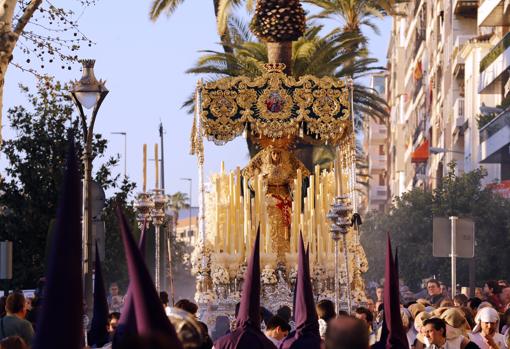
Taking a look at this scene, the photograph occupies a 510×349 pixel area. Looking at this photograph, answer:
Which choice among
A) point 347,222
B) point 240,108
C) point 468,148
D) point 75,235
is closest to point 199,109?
point 240,108

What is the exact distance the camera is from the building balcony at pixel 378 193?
462 ft

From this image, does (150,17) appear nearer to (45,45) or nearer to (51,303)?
(45,45)

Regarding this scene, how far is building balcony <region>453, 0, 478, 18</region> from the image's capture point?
66.5 m

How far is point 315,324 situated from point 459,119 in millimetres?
56446

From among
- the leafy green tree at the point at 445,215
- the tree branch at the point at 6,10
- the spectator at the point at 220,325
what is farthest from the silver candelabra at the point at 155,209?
the leafy green tree at the point at 445,215

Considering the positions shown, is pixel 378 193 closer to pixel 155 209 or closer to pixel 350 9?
pixel 350 9

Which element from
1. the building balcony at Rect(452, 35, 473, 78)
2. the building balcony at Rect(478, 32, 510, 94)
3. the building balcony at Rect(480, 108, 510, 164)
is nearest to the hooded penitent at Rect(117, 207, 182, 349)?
the building balcony at Rect(480, 108, 510, 164)

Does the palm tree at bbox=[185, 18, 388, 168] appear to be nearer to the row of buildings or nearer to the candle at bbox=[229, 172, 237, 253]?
the row of buildings

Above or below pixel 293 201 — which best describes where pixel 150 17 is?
above

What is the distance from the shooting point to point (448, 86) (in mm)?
74312

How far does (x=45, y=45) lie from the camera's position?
2030cm

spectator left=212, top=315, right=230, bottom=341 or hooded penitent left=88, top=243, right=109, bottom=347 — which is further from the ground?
hooded penitent left=88, top=243, right=109, bottom=347

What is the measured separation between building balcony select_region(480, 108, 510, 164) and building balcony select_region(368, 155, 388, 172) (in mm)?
86417

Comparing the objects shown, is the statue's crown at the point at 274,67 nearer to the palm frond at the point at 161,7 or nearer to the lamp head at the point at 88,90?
the lamp head at the point at 88,90
